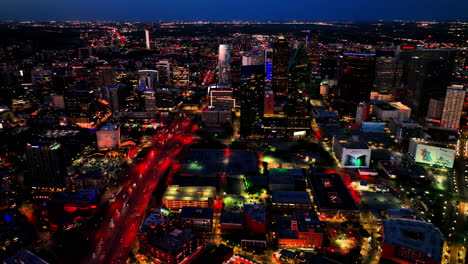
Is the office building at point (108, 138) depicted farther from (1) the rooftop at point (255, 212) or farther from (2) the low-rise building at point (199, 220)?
(1) the rooftop at point (255, 212)

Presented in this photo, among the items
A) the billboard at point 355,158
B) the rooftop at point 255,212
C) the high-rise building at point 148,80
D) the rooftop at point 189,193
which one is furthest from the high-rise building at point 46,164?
the high-rise building at point 148,80

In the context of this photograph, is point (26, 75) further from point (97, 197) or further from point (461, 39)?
point (461, 39)

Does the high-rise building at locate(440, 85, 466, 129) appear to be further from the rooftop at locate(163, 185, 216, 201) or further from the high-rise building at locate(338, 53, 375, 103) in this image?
the rooftop at locate(163, 185, 216, 201)

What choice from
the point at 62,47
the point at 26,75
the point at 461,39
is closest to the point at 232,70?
the point at 26,75

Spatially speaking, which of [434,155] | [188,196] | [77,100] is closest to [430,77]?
[434,155]

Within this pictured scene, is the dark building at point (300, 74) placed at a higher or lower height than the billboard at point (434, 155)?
higher

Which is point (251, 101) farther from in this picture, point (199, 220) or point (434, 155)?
point (199, 220)
